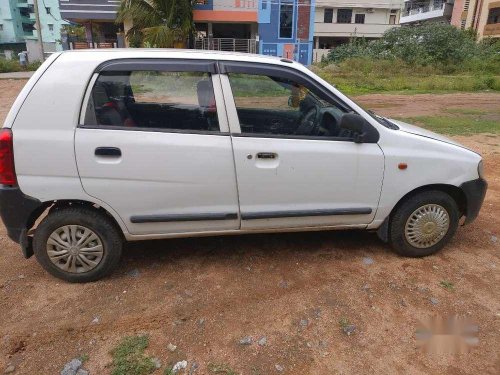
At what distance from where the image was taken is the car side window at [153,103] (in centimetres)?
296

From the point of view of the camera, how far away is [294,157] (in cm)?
311

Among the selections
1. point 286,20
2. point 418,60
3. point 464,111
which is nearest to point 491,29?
point 418,60

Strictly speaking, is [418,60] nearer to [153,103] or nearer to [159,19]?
[159,19]

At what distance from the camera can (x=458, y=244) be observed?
3914mm

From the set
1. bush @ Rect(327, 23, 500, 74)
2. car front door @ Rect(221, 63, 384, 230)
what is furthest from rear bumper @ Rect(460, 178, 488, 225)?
bush @ Rect(327, 23, 500, 74)

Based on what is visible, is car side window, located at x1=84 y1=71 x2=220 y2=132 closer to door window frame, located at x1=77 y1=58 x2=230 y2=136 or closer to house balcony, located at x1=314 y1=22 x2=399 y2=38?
door window frame, located at x1=77 y1=58 x2=230 y2=136

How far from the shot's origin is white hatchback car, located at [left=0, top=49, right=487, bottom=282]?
9.44 feet

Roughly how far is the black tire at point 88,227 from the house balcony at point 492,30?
4876 centimetres

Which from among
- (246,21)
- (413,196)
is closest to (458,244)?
(413,196)

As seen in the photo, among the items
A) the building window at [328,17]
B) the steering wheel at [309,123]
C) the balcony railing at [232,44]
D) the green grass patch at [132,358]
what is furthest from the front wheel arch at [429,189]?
the building window at [328,17]

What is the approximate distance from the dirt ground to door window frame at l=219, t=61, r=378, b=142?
1150 mm

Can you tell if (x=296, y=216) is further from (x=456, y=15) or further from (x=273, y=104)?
(x=456, y=15)

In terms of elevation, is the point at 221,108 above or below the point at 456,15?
below

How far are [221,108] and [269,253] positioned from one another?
4.68 feet
